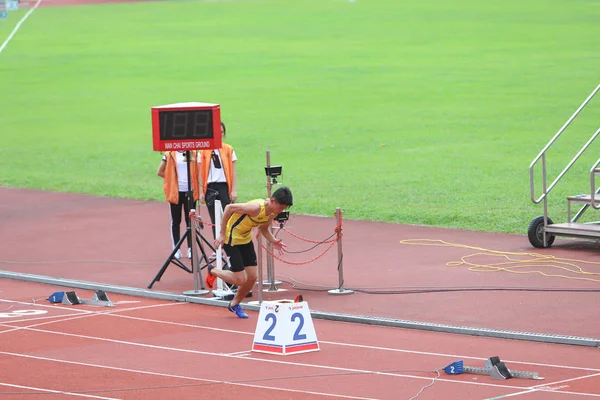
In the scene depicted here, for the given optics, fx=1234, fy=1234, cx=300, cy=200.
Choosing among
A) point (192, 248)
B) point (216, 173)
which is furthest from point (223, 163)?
point (192, 248)

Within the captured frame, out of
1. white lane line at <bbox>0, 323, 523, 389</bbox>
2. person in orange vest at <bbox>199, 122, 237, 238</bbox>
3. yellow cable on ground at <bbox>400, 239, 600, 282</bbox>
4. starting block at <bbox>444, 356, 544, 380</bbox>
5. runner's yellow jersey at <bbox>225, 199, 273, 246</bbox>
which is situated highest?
person in orange vest at <bbox>199, 122, 237, 238</bbox>

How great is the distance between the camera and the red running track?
38.2ft

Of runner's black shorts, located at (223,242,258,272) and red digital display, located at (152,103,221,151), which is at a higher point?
red digital display, located at (152,103,221,151)

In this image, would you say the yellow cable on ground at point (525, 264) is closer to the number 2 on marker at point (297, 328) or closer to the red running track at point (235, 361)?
the red running track at point (235, 361)

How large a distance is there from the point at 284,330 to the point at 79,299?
13.8 ft

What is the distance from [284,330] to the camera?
13.1m

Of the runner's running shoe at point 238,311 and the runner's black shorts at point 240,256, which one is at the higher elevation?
the runner's black shorts at point 240,256

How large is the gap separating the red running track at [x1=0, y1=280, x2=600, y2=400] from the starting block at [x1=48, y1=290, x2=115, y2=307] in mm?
380

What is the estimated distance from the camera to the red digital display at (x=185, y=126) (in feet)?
53.9

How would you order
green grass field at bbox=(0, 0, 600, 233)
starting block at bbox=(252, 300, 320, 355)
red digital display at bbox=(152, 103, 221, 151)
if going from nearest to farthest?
1. starting block at bbox=(252, 300, 320, 355)
2. red digital display at bbox=(152, 103, 221, 151)
3. green grass field at bbox=(0, 0, 600, 233)

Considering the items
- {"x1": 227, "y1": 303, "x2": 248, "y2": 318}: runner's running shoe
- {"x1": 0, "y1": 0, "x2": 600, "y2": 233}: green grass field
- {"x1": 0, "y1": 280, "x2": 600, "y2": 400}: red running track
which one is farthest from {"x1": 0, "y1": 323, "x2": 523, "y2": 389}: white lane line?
{"x1": 0, "y1": 0, "x2": 600, "y2": 233}: green grass field

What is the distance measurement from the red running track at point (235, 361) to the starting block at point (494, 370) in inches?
2.2

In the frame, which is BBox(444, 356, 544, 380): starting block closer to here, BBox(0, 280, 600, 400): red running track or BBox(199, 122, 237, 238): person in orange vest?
BBox(0, 280, 600, 400): red running track

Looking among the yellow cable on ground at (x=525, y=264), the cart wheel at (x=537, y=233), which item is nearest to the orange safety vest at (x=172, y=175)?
the yellow cable on ground at (x=525, y=264)
